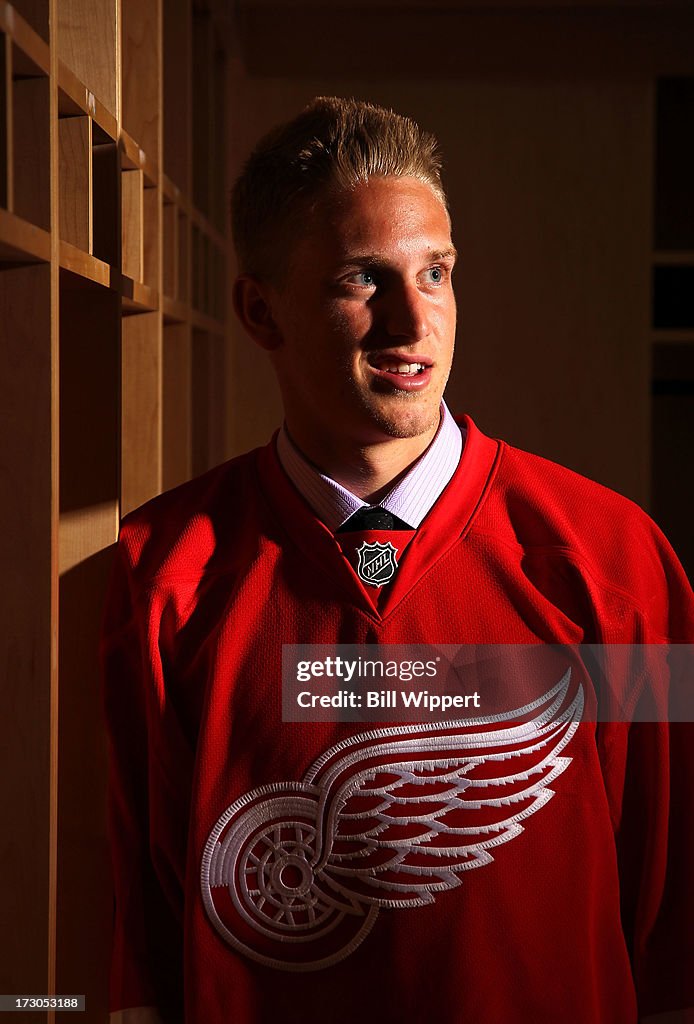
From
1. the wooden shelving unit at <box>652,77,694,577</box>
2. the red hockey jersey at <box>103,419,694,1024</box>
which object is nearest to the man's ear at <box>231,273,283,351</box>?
→ the red hockey jersey at <box>103,419,694,1024</box>

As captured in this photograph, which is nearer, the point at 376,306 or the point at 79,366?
the point at 376,306

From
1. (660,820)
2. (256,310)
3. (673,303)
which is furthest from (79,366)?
(673,303)

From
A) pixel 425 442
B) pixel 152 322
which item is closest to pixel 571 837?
pixel 425 442

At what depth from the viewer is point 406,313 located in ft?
1.90

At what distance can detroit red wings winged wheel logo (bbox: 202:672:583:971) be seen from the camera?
1.94ft

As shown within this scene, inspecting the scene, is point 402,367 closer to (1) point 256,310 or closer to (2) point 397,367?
(2) point 397,367

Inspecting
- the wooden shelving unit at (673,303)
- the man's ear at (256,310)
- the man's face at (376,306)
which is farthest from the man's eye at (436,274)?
the wooden shelving unit at (673,303)

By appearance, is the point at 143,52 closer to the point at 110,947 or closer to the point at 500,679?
the point at 500,679

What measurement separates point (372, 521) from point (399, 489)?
3 cm

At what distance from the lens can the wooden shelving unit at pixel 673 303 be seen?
129 cm

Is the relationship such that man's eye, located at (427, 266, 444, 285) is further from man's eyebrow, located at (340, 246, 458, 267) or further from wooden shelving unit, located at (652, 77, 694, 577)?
wooden shelving unit, located at (652, 77, 694, 577)

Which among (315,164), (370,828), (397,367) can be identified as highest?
(315,164)

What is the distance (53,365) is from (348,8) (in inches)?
24.6

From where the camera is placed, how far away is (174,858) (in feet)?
2.07
